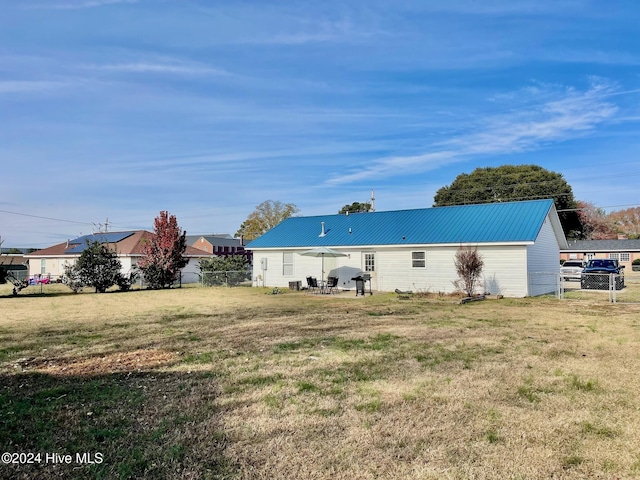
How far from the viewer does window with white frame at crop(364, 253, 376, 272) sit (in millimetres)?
22906

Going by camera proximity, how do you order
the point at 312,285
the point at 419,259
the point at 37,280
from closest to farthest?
the point at 419,259 < the point at 312,285 < the point at 37,280

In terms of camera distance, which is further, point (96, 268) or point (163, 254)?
point (163, 254)

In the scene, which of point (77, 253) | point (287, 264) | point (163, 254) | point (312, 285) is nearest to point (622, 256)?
point (287, 264)

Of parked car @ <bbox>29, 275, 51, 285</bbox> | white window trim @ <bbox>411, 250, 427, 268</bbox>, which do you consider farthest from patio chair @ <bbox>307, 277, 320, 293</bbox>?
parked car @ <bbox>29, 275, 51, 285</bbox>

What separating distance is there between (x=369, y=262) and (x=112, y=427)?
1961 cm

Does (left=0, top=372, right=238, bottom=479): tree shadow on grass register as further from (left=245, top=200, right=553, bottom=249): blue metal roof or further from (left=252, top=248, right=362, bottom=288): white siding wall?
(left=252, top=248, right=362, bottom=288): white siding wall

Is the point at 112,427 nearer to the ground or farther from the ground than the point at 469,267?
nearer to the ground

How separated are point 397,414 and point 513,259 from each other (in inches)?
650

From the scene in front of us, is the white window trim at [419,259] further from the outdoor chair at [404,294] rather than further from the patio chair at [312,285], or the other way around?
the patio chair at [312,285]

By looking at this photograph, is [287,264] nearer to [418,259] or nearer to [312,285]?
[312,285]

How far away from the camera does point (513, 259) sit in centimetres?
1889

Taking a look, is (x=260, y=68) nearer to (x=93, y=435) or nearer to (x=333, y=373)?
(x=333, y=373)

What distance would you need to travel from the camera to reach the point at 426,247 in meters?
21.1

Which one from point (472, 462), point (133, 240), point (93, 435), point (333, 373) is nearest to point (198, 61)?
point (333, 373)
